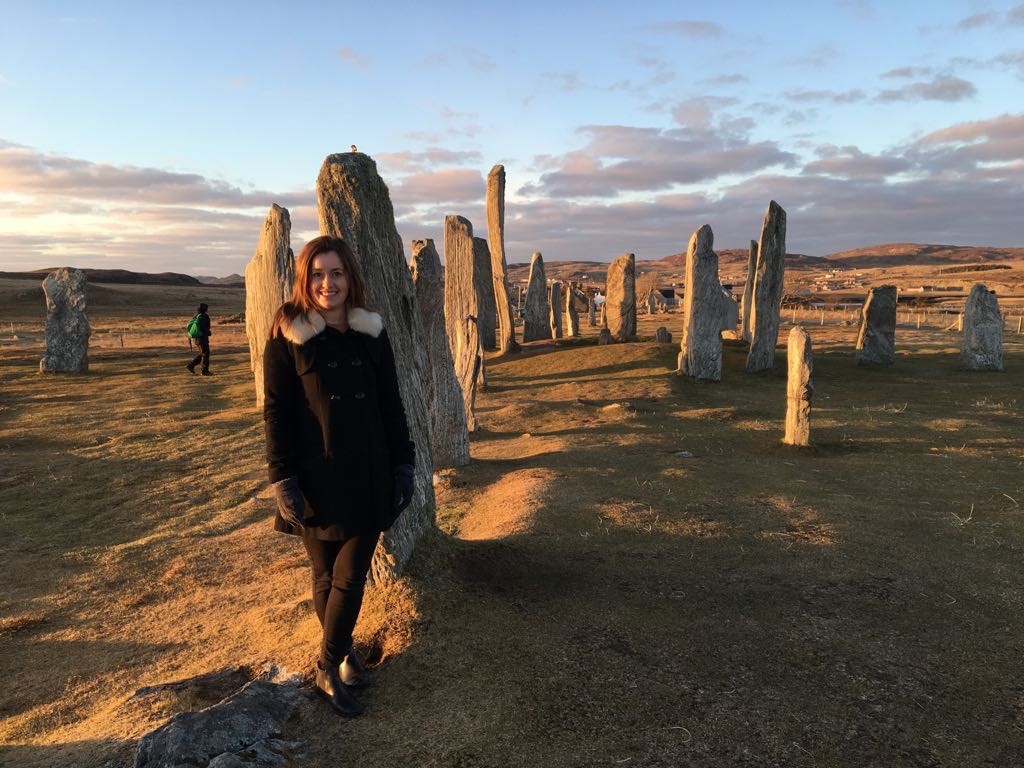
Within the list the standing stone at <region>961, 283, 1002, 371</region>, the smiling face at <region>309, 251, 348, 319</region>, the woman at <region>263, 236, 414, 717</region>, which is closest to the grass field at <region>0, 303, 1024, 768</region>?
the woman at <region>263, 236, 414, 717</region>

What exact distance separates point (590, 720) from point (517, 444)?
6.83 meters

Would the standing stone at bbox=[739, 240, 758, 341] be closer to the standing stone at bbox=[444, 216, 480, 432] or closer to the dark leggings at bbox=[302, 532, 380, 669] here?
the standing stone at bbox=[444, 216, 480, 432]

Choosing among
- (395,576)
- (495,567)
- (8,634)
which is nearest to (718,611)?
(495,567)

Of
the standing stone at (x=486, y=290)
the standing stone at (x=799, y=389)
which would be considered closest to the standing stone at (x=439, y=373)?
the standing stone at (x=799, y=389)

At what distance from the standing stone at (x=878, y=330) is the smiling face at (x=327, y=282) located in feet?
50.2

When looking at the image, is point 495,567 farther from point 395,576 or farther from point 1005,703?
point 1005,703

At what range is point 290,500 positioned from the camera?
10.5 ft

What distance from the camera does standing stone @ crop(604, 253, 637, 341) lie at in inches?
772

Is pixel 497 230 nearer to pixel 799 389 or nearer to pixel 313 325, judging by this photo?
pixel 799 389

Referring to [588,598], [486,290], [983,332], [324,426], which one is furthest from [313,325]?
[486,290]

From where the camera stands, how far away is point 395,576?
4.43m

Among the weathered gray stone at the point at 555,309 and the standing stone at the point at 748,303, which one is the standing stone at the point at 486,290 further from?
the standing stone at the point at 748,303

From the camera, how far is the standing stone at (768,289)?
15.1 m

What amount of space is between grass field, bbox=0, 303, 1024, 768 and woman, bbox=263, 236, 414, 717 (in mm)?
624
